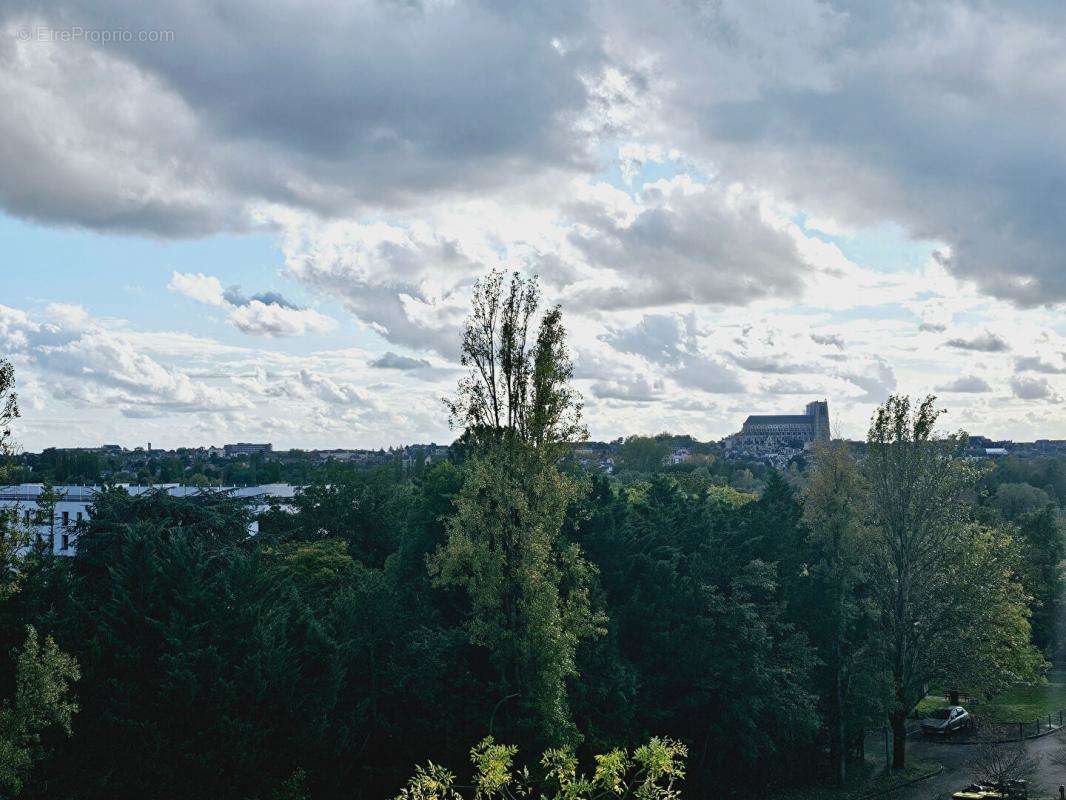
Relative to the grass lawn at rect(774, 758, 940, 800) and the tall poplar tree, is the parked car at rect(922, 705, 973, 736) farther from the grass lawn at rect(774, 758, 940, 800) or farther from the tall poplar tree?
the tall poplar tree

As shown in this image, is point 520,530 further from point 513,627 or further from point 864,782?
point 864,782

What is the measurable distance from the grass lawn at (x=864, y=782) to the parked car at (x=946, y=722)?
13.1ft

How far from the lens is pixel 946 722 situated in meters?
44.8

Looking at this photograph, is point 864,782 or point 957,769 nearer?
point 864,782

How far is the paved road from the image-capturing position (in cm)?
3578

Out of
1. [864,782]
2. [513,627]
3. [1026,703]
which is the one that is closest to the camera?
[513,627]

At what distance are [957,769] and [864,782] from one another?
4343 millimetres

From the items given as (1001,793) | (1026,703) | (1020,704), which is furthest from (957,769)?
(1026,703)

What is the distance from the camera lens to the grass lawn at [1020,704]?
160 feet

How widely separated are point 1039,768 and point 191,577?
33.4 metres

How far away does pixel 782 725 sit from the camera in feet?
117

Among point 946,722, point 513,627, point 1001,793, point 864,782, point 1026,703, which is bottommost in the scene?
point 1026,703

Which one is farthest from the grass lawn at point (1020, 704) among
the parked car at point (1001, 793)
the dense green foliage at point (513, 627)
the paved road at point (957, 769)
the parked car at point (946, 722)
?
the parked car at point (1001, 793)

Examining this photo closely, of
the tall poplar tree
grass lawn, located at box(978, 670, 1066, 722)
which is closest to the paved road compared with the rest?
grass lawn, located at box(978, 670, 1066, 722)
